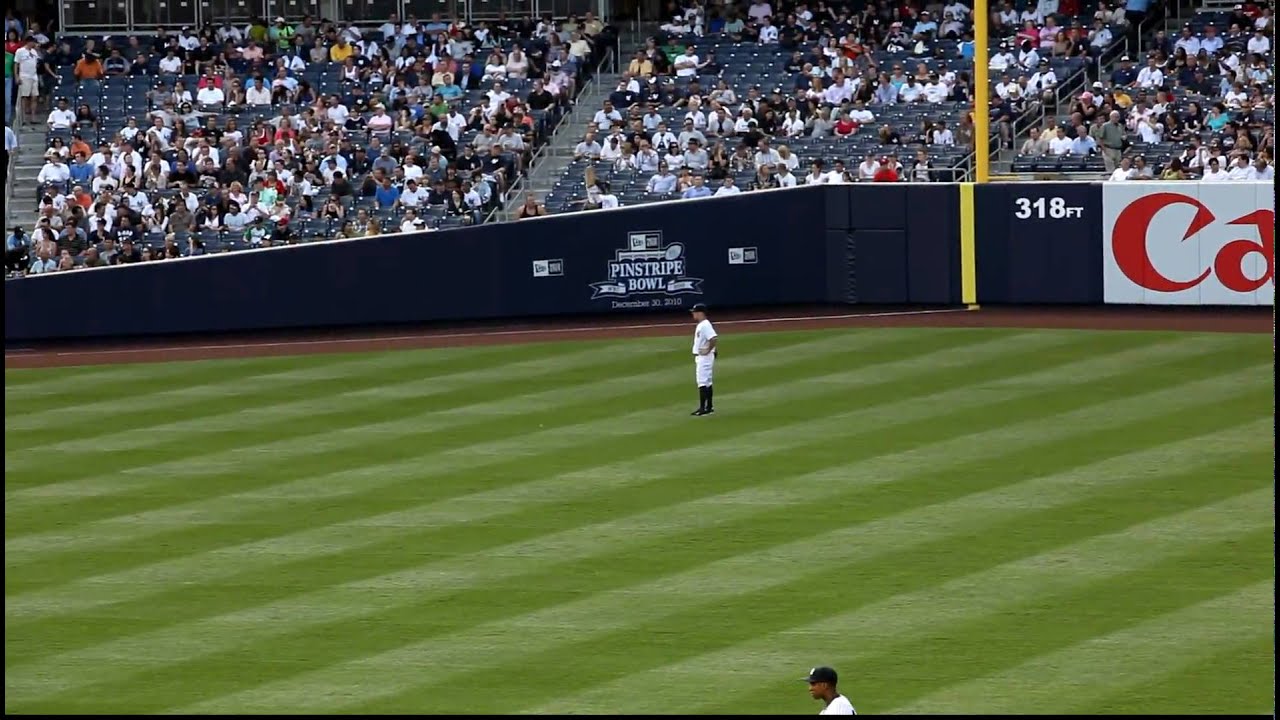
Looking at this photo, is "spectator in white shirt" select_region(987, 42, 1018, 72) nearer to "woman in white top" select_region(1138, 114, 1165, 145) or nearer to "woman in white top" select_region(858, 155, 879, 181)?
"woman in white top" select_region(1138, 114, 1165, 145)

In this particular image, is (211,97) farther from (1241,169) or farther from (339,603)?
(339,603)

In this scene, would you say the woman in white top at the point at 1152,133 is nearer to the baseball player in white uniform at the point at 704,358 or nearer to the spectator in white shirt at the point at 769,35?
the spectator in white shirt at the point at 769,35

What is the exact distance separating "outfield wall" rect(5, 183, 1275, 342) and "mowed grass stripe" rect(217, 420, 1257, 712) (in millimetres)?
8720

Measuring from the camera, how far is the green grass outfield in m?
12.4

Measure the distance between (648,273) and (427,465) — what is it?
9799mm

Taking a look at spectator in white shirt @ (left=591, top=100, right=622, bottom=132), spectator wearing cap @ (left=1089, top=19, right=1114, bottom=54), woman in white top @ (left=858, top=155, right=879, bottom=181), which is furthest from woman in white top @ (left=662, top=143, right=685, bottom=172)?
spectator wearing cap @ (left=1089, top=19, right=1114, bottom=54)

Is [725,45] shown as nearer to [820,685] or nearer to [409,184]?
[409,184]

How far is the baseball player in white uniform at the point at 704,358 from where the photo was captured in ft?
69.8

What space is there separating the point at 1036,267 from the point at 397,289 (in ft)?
30.2

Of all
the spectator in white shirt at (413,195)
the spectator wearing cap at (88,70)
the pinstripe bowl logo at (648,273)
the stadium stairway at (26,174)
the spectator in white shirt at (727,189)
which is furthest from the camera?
the spectator wearing cap at (88,70)

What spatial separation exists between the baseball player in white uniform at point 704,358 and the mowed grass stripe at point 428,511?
1118 mm

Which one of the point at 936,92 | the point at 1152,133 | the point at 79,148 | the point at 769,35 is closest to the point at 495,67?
the point at 769,35

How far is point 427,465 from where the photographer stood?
768 inches

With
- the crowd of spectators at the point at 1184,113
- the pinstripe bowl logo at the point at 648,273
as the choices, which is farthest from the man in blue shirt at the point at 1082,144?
the pinstripe bowl logo at the point at 648,273
